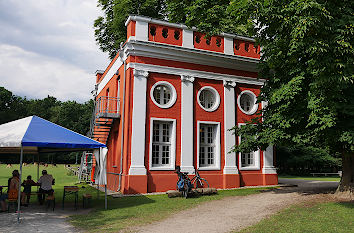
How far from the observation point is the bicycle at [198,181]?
46.8 ft

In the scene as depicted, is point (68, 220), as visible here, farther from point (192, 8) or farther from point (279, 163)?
point (279, 163)

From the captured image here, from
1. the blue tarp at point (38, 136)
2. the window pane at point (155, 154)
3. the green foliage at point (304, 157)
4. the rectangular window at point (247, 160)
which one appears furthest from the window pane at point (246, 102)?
the green foliage at point (304, 157)

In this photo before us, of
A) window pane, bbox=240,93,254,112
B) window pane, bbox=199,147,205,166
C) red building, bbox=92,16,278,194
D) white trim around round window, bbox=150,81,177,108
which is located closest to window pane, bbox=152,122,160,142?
red building, bbox=92,16,278,194

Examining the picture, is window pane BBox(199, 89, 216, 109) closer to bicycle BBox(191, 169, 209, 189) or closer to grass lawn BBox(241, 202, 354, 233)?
bicycle BBox(191, 169, 209, 189)

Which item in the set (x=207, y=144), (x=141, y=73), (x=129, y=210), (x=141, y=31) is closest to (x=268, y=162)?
(x=207, y=144)

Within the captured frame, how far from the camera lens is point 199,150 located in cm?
1524

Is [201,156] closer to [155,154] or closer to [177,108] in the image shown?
[155,154]

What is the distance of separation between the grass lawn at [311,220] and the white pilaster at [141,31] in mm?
9624

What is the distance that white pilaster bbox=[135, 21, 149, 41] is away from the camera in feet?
46.9

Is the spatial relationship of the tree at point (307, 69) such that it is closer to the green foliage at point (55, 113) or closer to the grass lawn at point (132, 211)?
the grass lawn at point (132, 211)

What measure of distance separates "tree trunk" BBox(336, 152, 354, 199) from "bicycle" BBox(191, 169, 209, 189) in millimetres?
5663

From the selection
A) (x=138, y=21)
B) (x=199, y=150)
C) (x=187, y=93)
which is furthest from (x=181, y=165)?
(x=138, y=21)

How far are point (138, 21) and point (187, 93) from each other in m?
4.10

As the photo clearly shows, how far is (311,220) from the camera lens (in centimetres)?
773
